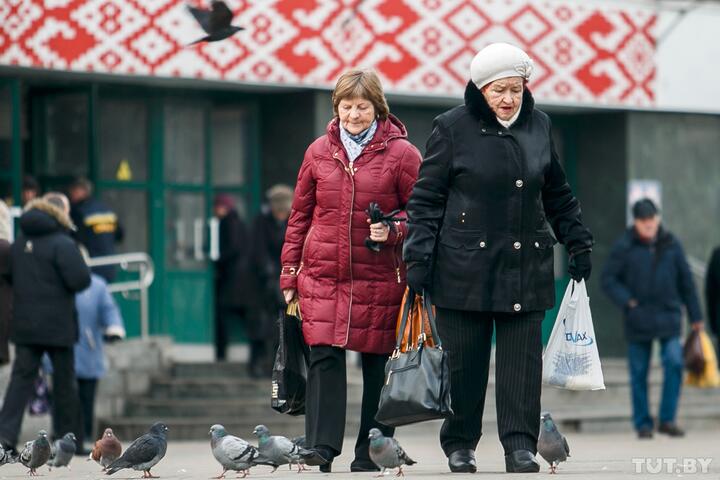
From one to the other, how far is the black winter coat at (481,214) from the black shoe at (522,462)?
66 cm

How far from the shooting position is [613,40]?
20.1 metres

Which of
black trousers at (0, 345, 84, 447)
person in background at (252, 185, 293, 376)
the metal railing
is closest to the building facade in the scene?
the metal railing

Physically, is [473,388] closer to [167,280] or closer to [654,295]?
[654,295]

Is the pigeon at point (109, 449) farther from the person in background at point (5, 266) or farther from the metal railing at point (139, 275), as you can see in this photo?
the metal railing at point (139, 275)

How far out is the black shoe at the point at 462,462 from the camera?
28.5 ft

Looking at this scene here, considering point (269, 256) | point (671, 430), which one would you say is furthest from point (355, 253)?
point (269, 256)

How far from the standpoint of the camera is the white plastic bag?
888 cm

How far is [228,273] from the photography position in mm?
17578

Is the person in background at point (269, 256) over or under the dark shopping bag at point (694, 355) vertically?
over

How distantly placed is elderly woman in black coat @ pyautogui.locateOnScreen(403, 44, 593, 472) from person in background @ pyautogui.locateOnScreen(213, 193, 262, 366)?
8.45 meters

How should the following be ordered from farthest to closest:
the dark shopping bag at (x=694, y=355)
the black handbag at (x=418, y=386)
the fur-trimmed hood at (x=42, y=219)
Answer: the dark shopping bag at (x=694, y=355), the fur-trimmed hood at (x=42, y=219), the black handbag at (x=418, y=386)

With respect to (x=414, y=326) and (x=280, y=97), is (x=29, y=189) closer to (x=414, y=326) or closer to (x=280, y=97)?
(x=280, y=97)

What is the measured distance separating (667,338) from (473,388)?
22.8 feet

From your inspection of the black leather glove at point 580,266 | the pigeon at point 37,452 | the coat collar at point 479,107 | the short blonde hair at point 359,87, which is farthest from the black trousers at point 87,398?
the coat collar at point 479,107
